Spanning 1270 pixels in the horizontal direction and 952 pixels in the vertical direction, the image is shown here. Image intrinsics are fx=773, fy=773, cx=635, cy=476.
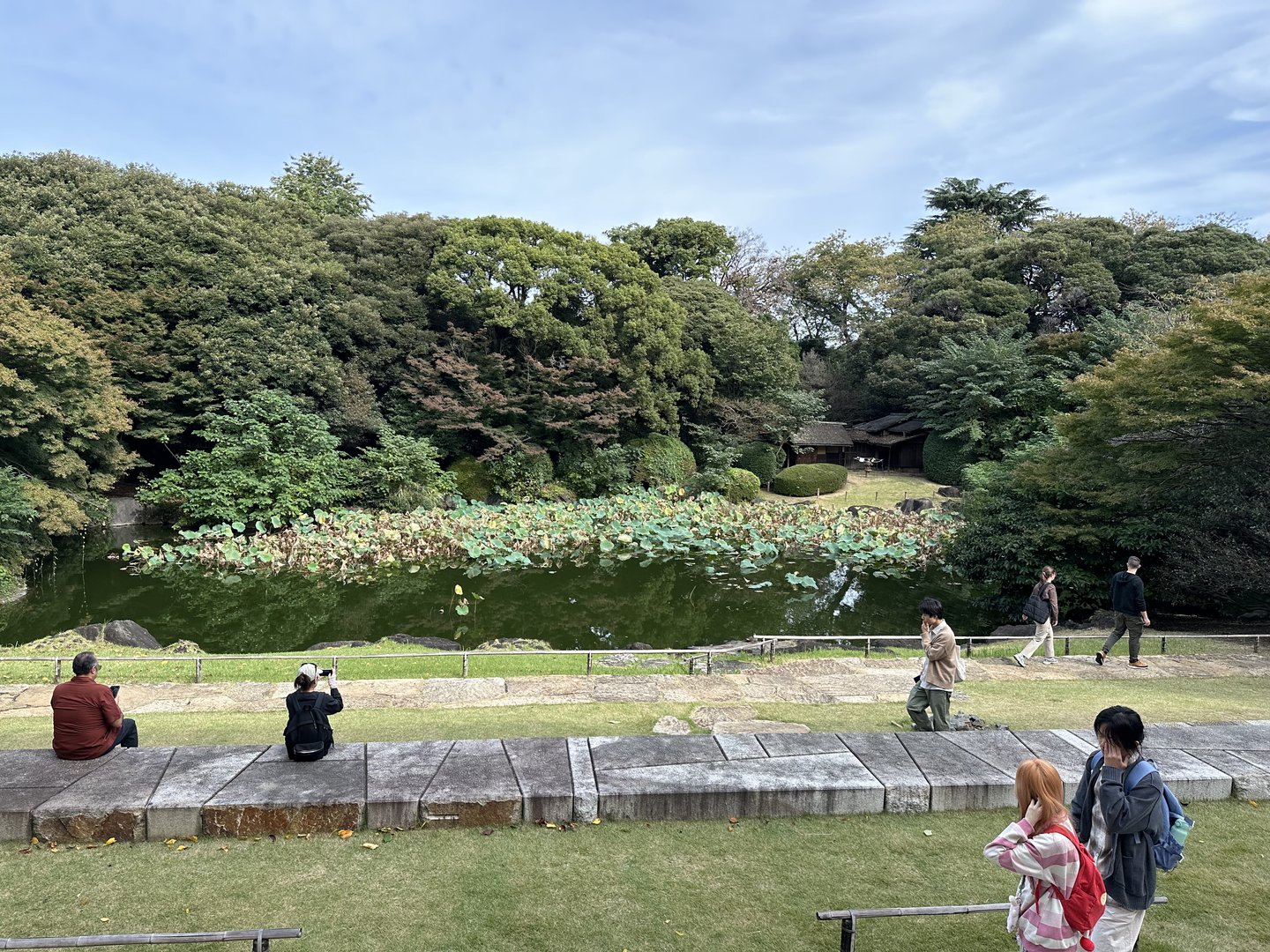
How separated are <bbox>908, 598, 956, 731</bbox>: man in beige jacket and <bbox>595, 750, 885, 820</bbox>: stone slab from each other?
5.77 feet

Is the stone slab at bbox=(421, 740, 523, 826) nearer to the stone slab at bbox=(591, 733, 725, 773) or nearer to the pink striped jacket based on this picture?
the stone slab at bbox=(591, 733, 725, 773)

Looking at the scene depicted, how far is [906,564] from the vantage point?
72.5 ft

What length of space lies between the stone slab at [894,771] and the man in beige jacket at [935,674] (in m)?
0.92

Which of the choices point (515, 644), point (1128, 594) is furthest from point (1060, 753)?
point (515, 644)

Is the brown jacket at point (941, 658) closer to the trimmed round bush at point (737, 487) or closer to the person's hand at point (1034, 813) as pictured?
the person's hand at point (1034, 813)

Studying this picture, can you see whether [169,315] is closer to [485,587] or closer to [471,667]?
[485,587]

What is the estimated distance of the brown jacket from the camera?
6406 millimetres

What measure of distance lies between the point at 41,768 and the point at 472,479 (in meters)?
24.2

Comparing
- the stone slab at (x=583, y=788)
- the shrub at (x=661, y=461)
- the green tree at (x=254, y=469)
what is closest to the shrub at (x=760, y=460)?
the shrub at (x=661, y=461)

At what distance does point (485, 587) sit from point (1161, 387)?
48.5 ft

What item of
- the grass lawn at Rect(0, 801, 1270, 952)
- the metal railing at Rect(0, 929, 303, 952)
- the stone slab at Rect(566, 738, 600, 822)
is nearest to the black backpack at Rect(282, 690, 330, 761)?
the grass lawn at Rect(0, 801, 1270, 952)

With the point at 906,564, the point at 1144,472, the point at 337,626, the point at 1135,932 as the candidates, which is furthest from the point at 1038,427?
the point at 1135,932

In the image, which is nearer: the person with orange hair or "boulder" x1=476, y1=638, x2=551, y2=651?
the person with orange hair

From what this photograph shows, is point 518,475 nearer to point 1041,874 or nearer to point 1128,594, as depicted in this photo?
point 1128,594
